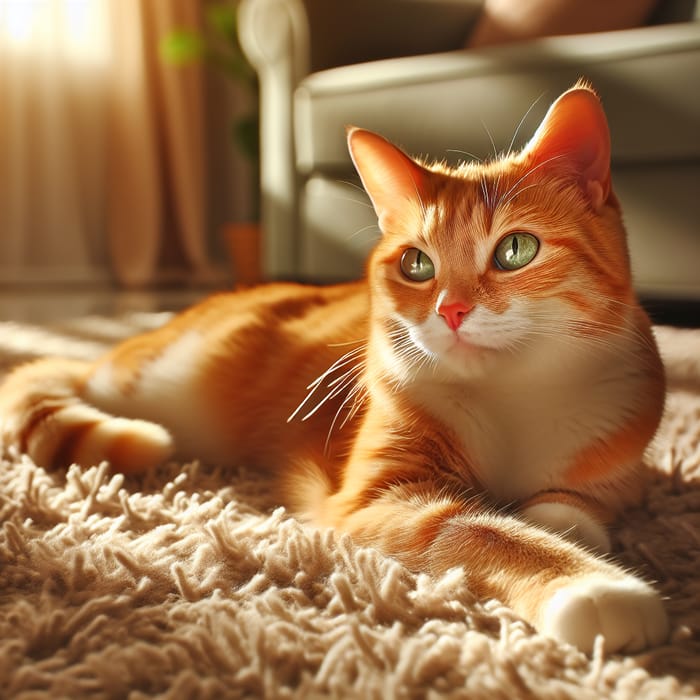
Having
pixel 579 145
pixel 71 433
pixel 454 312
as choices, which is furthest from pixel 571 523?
pixel 71 433

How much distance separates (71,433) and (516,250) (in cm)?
63

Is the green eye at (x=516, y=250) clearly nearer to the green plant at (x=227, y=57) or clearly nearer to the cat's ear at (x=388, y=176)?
the cat's ear at (x=388, y=176)

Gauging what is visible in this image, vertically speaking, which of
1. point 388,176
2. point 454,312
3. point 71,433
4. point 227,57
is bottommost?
point 71,433

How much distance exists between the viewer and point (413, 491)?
2.65ft

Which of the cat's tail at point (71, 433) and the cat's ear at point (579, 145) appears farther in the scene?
the cat's tail at point (71, 433)

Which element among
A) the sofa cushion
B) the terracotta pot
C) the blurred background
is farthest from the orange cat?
the terracotta pot

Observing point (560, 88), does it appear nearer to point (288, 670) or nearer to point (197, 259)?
point (288, 670)

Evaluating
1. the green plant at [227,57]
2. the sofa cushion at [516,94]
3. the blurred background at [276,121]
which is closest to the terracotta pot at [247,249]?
the blurred background at [276,121]

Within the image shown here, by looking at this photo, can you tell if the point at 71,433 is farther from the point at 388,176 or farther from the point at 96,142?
the point at 96,142

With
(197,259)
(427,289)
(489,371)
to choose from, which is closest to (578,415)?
(489,371)

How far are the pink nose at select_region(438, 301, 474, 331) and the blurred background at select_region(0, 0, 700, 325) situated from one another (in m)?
0.38

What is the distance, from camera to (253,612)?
0.62 m

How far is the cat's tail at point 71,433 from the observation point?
99cm

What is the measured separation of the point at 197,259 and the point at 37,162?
0.97 m
